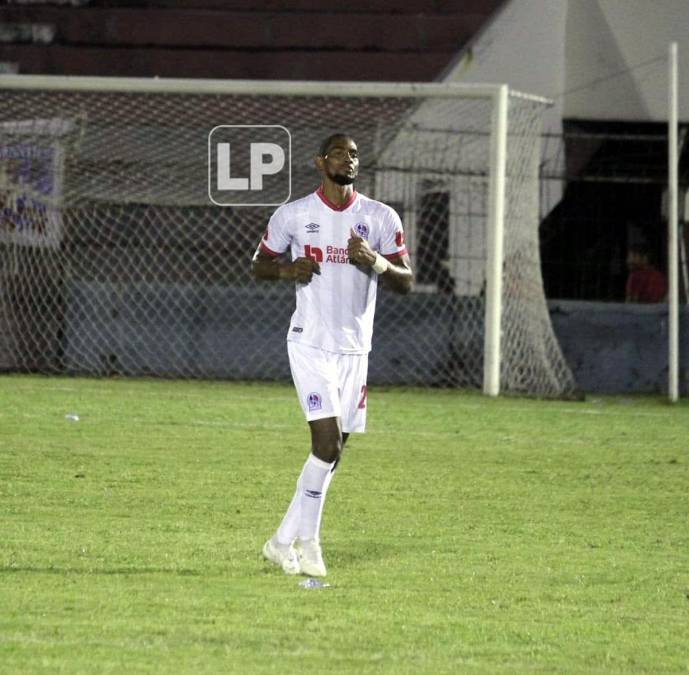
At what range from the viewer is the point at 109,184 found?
17.4 meters

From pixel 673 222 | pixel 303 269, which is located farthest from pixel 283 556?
pixel 673 222

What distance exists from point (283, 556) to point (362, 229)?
1.44 meters

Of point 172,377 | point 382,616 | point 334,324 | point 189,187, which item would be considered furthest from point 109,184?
point 382,616

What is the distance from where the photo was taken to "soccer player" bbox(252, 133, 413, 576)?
7.18 metres

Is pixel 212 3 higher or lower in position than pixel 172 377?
higher

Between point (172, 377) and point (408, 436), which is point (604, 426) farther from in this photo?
point (172, 377)

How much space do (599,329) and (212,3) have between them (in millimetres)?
7696

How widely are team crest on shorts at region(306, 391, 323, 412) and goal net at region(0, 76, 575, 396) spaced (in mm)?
9564

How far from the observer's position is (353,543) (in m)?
8.05

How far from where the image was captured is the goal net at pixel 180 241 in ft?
56.1

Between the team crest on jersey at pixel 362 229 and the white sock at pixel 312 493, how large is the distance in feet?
3.20

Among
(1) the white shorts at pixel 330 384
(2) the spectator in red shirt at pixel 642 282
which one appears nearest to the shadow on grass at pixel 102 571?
(1) the white shorts at pixel 330 384

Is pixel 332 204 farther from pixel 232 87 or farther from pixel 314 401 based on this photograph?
pixel 232 87

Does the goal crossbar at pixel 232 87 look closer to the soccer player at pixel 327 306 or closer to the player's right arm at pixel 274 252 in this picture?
the player's right arm at pixel 274 252
